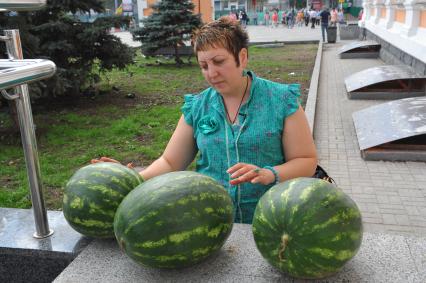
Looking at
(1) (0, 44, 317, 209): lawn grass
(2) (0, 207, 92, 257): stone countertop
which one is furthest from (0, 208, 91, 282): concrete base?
(1) (0, 44, 317, 209): lawn grass

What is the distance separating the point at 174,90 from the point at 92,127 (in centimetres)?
422

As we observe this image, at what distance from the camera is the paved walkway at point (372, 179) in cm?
481

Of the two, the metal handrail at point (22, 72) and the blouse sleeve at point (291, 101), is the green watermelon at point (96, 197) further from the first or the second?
the blouse sleeve at point (291, 101)

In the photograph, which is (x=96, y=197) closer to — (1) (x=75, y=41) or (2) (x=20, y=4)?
(2) (x=20, y=4)

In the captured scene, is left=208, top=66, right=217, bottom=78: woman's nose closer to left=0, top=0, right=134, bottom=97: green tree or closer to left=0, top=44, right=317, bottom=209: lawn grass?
left=0, top=44, right=317, bottom=209: lawn grass

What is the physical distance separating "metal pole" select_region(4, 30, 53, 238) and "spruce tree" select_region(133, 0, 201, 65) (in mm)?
15304

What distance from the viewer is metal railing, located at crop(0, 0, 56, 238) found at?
6.59 ft

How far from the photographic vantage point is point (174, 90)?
12805 mm

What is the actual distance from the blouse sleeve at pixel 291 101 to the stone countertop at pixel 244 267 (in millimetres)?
896

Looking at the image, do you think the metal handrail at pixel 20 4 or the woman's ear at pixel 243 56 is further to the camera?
the woman's ear at pixel 243 56

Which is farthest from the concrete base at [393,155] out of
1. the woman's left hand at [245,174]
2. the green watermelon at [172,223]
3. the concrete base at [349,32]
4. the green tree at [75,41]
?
the concrete base at [349,32]

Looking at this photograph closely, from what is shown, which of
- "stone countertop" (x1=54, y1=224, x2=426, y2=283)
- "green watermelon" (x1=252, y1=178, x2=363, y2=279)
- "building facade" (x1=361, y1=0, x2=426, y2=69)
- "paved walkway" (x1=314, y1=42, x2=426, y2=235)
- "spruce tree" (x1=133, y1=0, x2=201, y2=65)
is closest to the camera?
"green watermelon" (x1=252, y1=178, x2=363, y2=279)

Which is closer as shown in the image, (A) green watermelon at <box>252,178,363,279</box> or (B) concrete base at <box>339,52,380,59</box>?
(A) green watermelon at <box>252,178,363,279</box>

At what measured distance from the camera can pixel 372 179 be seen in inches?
235
